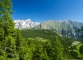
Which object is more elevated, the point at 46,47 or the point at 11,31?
the point at 11,31

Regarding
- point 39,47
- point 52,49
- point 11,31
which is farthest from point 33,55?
point 11,31

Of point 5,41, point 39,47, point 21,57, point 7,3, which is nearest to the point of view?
point 7,3

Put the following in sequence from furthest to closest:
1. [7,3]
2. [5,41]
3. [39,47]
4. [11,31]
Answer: [39,47]
[11,31]
[5,41]
[7,3]

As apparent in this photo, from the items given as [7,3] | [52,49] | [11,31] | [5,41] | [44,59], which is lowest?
[44,59]

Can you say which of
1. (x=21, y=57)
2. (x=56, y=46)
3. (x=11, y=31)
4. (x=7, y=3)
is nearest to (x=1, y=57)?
(x=11, y=31)

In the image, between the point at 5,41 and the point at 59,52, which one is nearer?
the point at 5,41

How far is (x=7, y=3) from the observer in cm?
2094

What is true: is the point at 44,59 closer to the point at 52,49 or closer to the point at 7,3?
the point at 52,49

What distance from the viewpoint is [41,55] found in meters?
48.9

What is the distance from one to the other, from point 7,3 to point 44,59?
30.7 m

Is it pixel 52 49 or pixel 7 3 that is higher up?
pixel 7 3

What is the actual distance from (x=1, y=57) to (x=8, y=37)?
301 centimetres

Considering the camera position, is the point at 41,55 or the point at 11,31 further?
the point at 41,55

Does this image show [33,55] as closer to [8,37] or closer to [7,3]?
[8,37]
